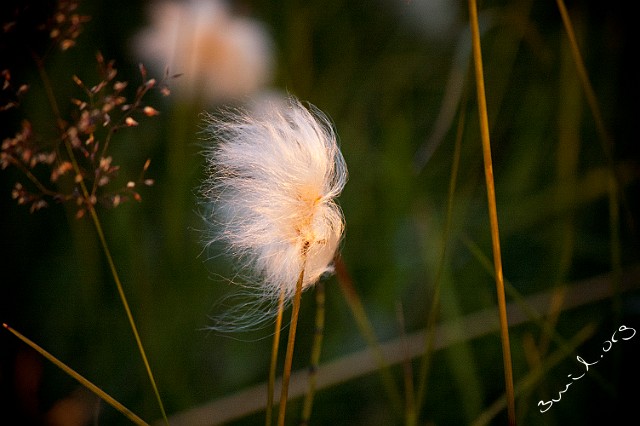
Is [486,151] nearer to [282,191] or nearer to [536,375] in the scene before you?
[282,191]

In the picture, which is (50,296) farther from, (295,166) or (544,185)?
(544,185)

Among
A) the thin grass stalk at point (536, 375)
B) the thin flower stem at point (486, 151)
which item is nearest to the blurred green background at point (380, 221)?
the thin grass stalk at point (536, 375)

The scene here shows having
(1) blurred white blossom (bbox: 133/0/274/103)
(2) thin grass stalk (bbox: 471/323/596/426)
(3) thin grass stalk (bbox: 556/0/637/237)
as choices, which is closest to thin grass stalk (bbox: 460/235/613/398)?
(2) thin grass stalk (bbox: 471/323/596/426)

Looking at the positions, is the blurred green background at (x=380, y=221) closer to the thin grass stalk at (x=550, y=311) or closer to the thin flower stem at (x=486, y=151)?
the thin grass stalk at (x=550, y=311)

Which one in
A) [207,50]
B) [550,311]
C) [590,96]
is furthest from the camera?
[207,50]

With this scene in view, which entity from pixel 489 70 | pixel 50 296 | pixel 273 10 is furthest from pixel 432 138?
pixel 50 296

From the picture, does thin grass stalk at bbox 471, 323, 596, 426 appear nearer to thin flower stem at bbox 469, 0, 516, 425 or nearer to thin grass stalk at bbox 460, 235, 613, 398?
thin grass stalk at bbox 460, 235, 613, 398

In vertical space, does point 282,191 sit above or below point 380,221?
above

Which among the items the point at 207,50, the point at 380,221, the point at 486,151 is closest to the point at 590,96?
the point at 486,151
